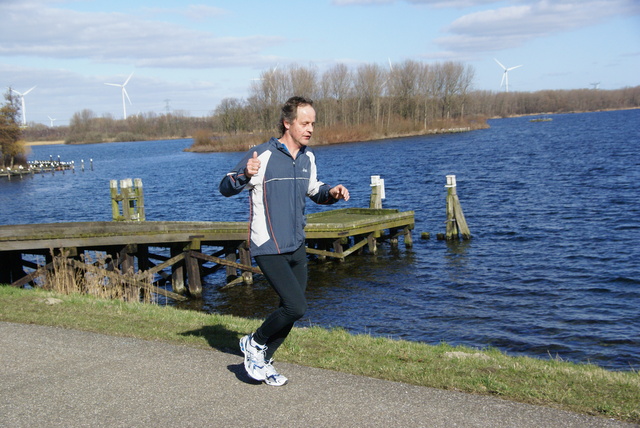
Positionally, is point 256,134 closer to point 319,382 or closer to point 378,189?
point 378,189

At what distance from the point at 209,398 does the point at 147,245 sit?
489 inches

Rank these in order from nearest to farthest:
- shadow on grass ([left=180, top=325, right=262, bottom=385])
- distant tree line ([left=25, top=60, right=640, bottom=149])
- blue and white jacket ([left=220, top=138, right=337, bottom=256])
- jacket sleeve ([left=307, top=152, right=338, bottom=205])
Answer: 1. blue and white jacket ([left=220, top=138, right=337, bottom=256])
2. jacket sleeve ([left=307, top=152, right=338, bottom=205])
3. shadow on grass ([left=180, top=325, right=262, bottom=385])
4. distant tree line ([left=25, top=60, right=640, bottom=149])

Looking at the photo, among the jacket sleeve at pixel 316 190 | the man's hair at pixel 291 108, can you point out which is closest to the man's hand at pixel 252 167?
the man's hair at pixel 291 108

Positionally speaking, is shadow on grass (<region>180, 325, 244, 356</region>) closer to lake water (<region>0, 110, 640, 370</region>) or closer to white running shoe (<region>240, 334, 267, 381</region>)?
white running shoe (<region>240, 334, 267, 381</region>)

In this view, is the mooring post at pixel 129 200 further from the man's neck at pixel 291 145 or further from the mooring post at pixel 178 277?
the man's neck at pixel 291 145

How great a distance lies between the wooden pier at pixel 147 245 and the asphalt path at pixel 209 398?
7841mm

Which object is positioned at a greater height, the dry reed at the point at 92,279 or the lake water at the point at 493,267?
the dry reed at the point at 92,279

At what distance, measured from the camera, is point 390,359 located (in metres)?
7.20

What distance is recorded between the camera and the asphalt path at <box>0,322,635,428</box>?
5.32 meters

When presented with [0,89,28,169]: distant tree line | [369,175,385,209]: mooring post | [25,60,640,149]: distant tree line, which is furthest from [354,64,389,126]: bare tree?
[369,175,385,209]: mooring post

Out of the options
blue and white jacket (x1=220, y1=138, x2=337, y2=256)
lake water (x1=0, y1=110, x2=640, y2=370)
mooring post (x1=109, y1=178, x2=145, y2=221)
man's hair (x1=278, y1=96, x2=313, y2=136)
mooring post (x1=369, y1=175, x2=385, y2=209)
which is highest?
man's hair (x1=278, y1=96, x2=313, y2=136)

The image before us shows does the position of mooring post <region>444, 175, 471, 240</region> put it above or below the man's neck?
below

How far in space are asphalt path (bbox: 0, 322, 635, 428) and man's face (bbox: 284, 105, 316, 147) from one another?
226 centimetres

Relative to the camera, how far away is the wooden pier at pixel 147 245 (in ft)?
49.5
